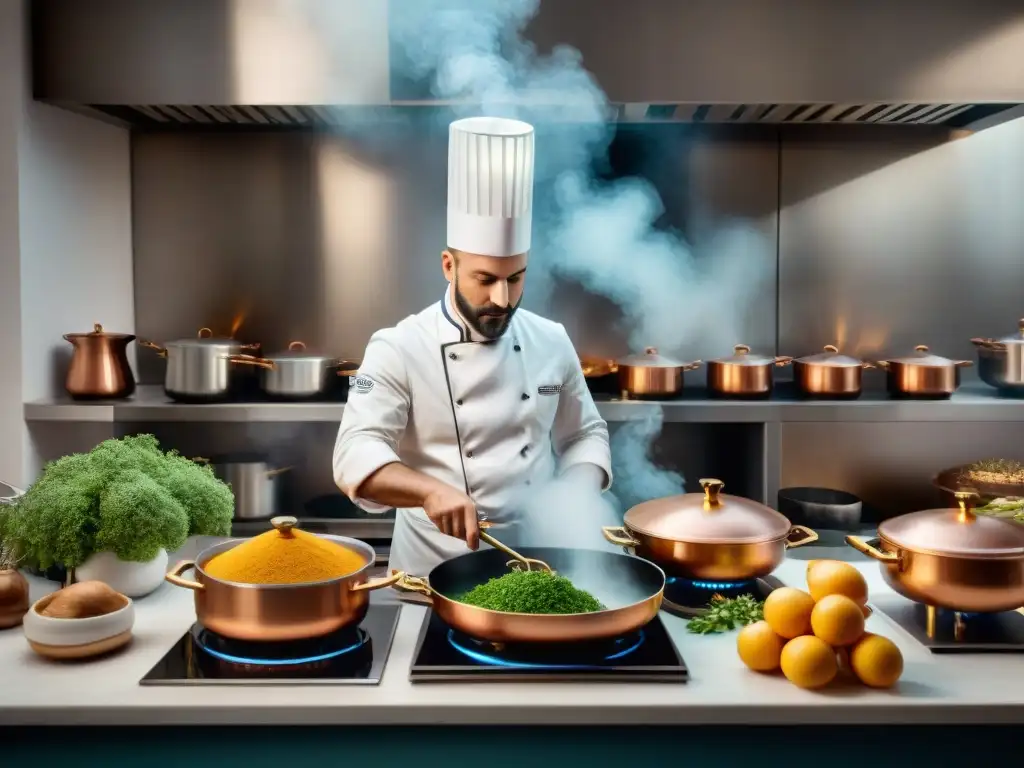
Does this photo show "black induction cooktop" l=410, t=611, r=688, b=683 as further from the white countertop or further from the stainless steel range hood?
the stainless steel range hood

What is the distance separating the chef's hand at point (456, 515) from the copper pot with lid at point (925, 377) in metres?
2.14

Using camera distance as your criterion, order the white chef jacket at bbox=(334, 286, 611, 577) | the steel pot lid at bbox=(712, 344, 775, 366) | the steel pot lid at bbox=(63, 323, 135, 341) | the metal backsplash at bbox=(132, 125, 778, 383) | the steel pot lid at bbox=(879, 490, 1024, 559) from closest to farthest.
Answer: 1. the steel pot lid at bbox=(879, 490, 1024, 559)
2. the white chef jacket at bbox=(334, 286, 611, 577)
3. the steel pot lid at bbox=(63, 323, 135, 341)
4. the steel pot lid at bbox=(712, 344, 775, 366)
5. the metal backsplash at bbox=(132, 125, 778, 383)

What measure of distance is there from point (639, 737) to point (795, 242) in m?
2.76

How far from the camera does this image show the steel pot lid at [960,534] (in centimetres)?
157

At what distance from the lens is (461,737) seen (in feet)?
4.56

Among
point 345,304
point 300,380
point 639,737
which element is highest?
point 345,304

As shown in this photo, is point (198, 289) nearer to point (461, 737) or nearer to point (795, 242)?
point (795, 242)

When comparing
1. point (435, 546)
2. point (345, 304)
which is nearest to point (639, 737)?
point (435, 546)

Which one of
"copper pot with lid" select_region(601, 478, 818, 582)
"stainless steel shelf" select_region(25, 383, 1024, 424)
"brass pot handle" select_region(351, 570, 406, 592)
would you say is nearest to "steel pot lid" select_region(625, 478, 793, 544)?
"copper pot with lid" select_region(601, 478, 818, 582)

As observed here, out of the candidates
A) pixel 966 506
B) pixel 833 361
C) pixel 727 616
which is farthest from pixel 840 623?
pixel 833 361

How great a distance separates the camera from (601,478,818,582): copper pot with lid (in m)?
1.71

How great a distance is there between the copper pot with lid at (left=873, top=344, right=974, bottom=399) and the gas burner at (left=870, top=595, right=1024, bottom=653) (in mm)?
1707

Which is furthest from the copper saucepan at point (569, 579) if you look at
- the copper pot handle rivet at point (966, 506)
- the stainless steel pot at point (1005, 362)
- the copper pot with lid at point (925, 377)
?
the stainless steel pot at point (1005, 362)

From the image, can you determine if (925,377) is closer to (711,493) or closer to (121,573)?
(711,493)
